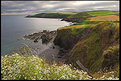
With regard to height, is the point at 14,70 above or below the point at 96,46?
above

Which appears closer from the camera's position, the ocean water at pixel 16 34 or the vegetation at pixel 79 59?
the vegetation at pixel 79 59

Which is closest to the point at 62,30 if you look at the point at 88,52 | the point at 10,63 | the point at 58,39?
the point at 58,39

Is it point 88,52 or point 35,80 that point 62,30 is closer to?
point 88,52

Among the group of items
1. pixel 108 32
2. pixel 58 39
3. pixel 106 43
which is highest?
pixel 108 32

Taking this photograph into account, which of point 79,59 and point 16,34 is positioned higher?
point 16,34

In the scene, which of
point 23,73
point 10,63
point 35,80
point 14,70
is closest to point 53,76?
point 35,80

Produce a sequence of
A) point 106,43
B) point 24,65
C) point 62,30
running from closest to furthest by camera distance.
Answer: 1. point 24,65
2. point 106,43
3. point 62,30

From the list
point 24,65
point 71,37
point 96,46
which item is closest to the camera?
point 24,65

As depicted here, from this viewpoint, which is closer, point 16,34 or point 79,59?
point 79,59

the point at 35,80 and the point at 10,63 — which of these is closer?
the point at 35,80

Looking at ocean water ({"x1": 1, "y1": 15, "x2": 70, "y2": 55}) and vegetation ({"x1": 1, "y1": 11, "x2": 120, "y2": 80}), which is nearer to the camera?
vegetation ({"x1": 1, "y1": 11, "x2": 120, "y2": 80})

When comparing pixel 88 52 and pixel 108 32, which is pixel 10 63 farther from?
pixel 108 32
